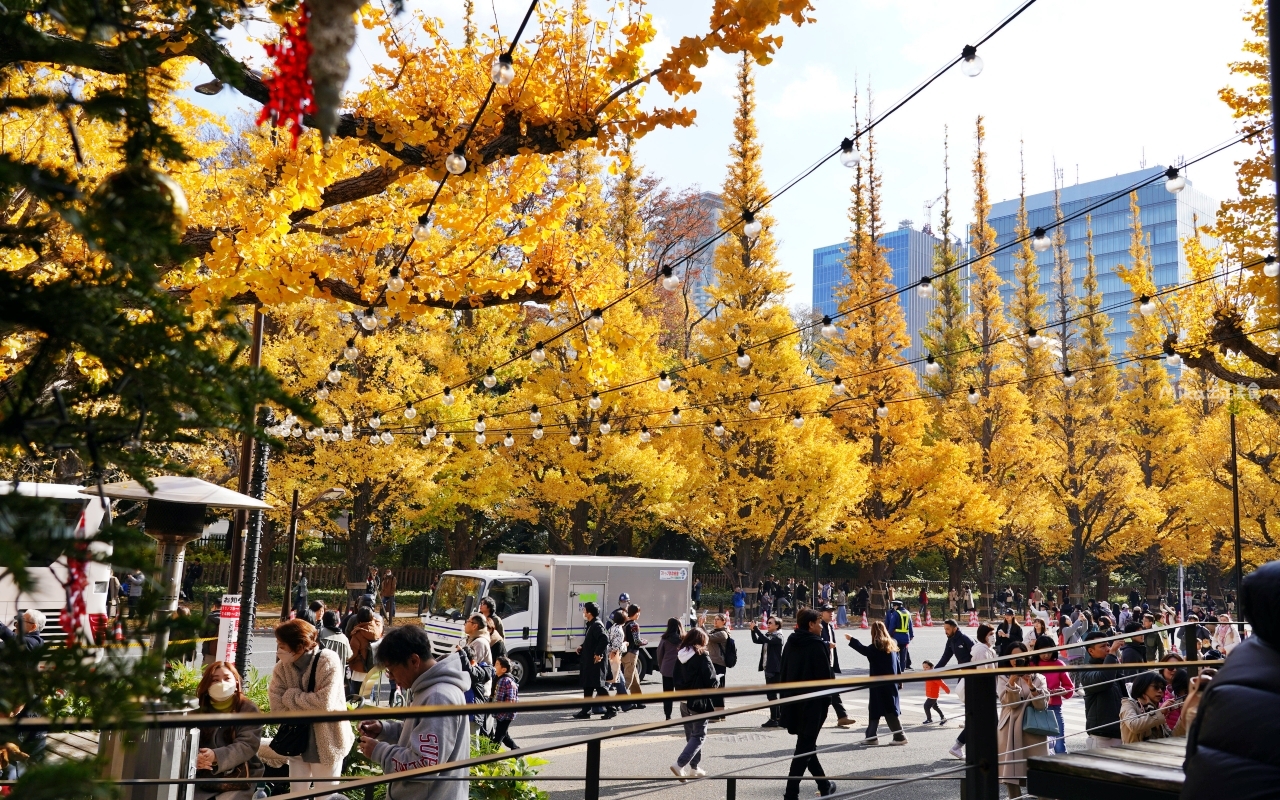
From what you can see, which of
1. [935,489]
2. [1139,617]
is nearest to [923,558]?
[935,489]

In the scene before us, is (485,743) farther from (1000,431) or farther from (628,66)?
(1000,431)

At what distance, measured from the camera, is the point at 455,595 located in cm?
1869

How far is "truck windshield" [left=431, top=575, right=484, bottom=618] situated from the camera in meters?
18.4

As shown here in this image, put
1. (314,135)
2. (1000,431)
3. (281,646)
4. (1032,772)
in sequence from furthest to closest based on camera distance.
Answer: (1000,431)
(314,135)
(281,646)
(1032,772)

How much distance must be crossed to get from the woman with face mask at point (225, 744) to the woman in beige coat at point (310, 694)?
8.4 inches

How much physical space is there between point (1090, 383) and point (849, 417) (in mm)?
11479

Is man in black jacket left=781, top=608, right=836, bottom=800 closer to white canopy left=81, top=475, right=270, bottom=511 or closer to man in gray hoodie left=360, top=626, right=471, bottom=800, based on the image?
white canopy left=81, top=475, right=270, bottom=511

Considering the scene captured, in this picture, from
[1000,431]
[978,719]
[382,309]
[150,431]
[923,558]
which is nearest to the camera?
[150,431]

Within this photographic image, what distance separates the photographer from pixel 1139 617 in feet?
67.1

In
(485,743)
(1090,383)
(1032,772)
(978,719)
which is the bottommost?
(485,743)

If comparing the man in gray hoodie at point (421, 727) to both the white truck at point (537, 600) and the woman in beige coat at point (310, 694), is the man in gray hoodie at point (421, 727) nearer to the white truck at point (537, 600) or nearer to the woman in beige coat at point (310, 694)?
the woman in beige coat at point (310, 694)

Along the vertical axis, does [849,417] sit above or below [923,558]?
above

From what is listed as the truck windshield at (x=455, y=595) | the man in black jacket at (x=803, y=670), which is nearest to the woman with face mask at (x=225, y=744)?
the man in black jacket at (x=803, y=670)

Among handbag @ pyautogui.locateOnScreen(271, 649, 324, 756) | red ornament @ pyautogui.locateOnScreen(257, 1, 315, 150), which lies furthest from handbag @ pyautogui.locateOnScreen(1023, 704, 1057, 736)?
red ornament @ pyautogui.locateOnScreen(257, 1, 315, 150)
